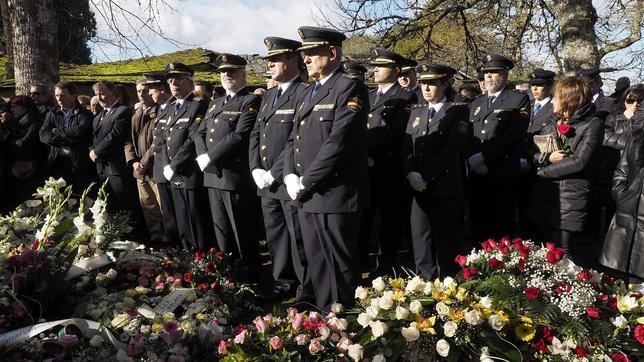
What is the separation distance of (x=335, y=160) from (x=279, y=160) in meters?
0.76

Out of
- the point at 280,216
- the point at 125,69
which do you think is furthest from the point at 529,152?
the point at 125,69

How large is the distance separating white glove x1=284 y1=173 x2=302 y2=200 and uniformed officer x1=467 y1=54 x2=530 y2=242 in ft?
7.20

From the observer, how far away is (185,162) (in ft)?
17.6

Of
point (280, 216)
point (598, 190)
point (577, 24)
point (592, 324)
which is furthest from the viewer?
point (577, 24)

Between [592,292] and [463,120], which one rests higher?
[463,120]

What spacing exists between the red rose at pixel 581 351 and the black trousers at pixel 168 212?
4.54 meters

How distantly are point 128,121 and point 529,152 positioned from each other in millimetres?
4398

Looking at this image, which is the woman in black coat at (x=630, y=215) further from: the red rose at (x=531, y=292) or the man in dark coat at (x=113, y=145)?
the man in dark coat at (x=113, y=145)

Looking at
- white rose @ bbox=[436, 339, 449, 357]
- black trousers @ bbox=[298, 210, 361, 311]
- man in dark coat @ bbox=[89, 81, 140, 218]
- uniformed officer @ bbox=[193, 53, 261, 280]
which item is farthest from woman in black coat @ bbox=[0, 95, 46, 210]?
white rose @ bbox=[436, 339, 449, 357]

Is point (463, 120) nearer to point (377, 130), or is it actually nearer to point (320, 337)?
point (377, 130)

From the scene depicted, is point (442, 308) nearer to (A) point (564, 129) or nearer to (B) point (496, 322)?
(B) point (496, 322)

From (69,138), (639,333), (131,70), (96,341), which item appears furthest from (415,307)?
(131,70)

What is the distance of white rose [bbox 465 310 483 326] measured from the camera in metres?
2.23

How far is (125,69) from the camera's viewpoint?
560 inches
